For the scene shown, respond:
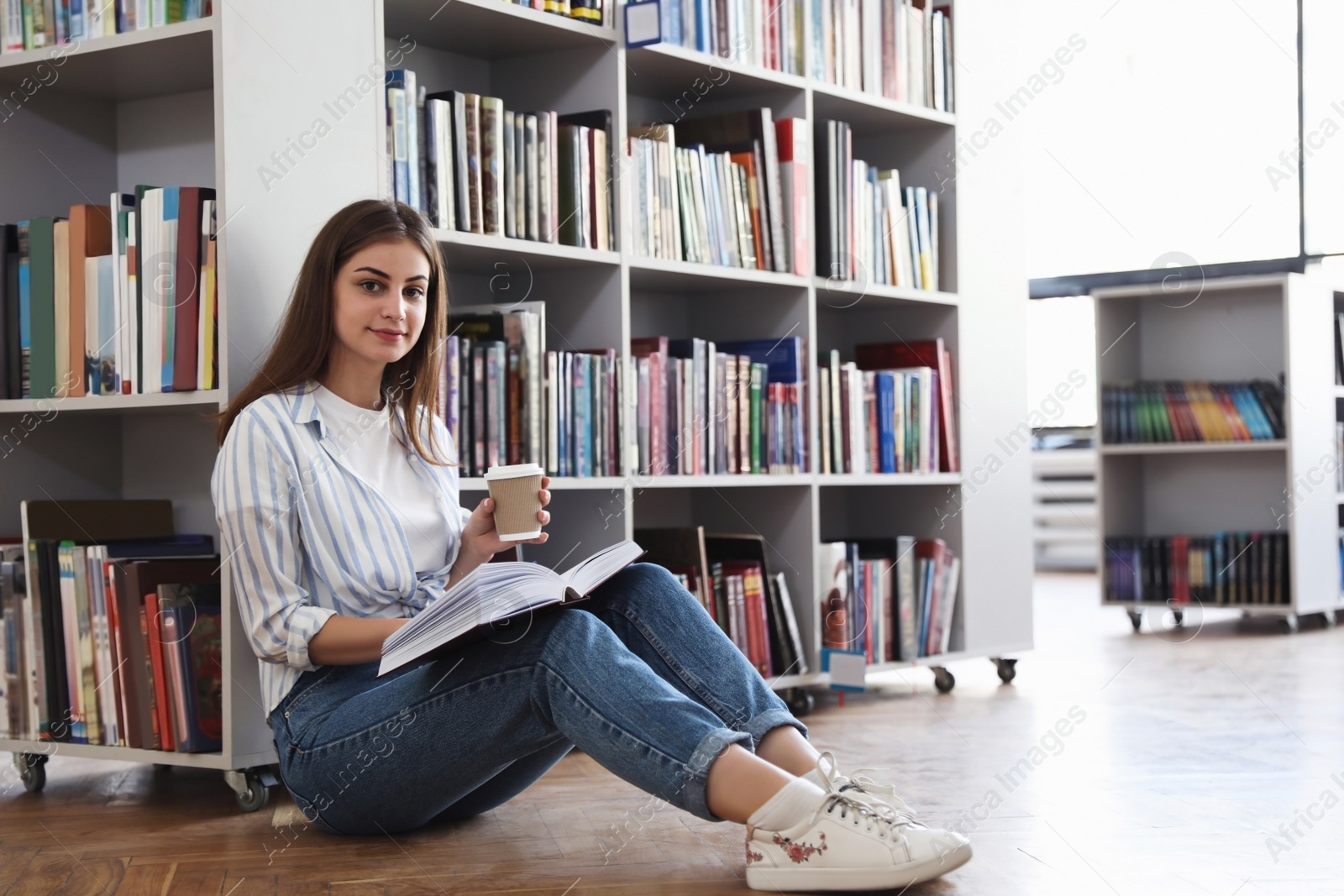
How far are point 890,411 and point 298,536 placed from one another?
1.75 m

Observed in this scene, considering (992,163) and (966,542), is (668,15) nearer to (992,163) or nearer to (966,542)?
(992,163)

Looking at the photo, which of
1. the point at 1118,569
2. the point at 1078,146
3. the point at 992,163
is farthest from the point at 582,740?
the point at 1078,146

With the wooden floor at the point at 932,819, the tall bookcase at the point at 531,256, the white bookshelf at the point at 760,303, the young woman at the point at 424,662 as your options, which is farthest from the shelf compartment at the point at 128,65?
the wooden floor at the point at 932,819

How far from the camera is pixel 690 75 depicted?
2930 mm

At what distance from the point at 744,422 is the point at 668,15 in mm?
843

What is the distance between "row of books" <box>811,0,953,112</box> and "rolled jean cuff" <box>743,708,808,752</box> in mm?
1848

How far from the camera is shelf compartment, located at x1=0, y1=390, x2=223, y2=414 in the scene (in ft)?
6.71

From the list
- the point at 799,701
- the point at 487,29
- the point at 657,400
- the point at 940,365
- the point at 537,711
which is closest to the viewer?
the point at 537,711

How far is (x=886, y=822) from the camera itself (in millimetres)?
1499

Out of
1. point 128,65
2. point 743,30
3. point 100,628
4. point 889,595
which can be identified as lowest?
point 889,595

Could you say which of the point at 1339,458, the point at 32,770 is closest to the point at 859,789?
the point at 32,770

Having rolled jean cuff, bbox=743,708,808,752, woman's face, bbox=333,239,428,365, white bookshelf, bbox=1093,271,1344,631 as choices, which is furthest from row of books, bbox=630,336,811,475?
white bookshelf, bbox=1093,271,1344,631

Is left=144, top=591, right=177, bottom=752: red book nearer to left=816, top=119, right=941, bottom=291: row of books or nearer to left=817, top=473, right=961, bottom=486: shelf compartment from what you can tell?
left=817, top=473, right=961, bottom=486: shelf compartment

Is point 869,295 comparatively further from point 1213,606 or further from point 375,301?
point 1213,606
